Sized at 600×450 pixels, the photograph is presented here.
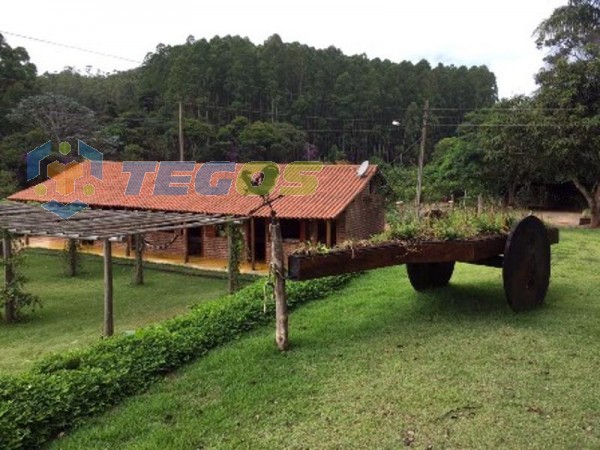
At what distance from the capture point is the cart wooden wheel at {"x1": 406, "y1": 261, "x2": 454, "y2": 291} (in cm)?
816

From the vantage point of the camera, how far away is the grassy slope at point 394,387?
4.25 meters

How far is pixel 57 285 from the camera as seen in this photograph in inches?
574

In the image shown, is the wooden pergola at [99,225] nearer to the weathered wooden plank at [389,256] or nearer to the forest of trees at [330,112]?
the weathered wooden plank at [389,256]

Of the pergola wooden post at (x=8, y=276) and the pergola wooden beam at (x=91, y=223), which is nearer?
the pergola wooden beam at (x=91, y=223)

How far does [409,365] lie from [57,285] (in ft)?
39.2

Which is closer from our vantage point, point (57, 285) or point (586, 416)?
point (586, 416)

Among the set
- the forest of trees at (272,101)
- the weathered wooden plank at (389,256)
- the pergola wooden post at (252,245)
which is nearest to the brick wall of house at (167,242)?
the pergola wooden post at (252,245)

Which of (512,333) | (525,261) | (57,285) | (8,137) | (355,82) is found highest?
(355,82)

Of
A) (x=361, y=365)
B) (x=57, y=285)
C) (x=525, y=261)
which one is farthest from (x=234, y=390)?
(x=57, y=285)

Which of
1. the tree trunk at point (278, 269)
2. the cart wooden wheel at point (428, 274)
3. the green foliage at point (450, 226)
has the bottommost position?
the cart wooden wheel at point (428, 274)

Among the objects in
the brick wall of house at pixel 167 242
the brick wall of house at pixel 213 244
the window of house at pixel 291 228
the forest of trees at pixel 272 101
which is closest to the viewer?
the window of house at pixel 291 228

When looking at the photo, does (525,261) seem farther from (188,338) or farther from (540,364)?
(188,338)

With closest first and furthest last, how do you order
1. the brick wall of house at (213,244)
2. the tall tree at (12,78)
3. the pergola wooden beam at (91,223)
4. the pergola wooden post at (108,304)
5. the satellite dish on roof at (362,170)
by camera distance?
the pergola wooden post at (108,304)
the pergola wooden beam at (91,223)
the satellite dish on roof at (362,170)
the brick wall of house at (213,244)
the tall tree at (12,78)

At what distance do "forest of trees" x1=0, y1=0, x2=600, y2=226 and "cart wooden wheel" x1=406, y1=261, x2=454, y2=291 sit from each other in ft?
36.1
